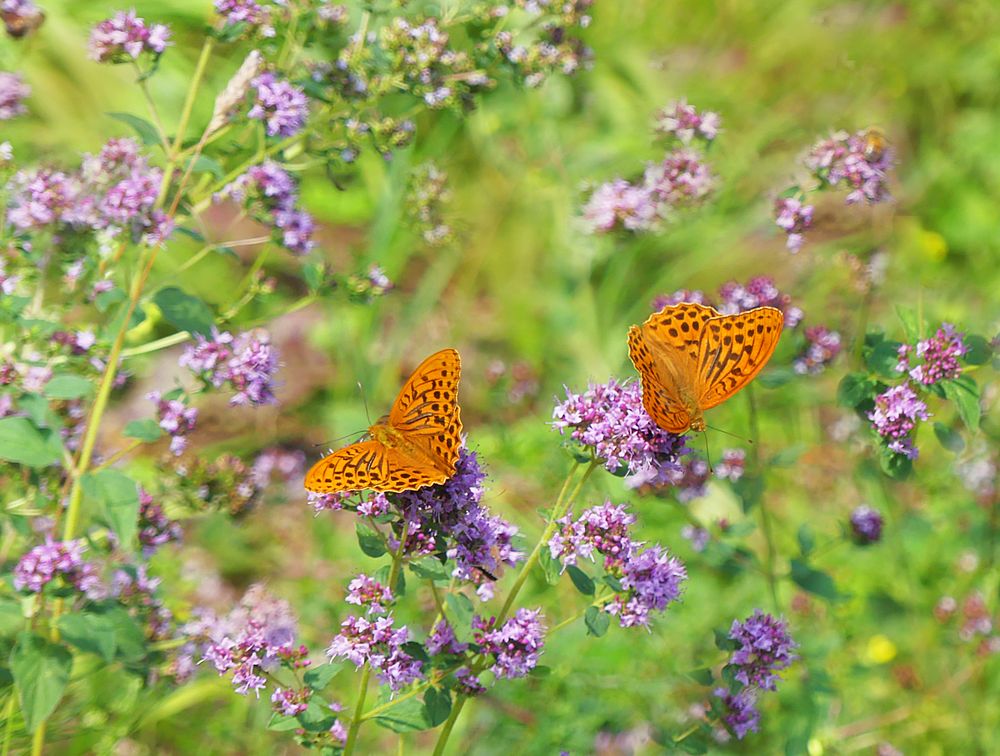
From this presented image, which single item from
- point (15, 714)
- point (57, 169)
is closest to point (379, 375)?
point (57, 169)

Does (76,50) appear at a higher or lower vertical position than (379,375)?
higher

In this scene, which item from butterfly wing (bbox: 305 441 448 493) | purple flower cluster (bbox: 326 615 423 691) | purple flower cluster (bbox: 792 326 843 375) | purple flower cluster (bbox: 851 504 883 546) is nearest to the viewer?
butterfly wing (bbox: 305 441 448 493)

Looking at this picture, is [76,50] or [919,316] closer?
[919,316]

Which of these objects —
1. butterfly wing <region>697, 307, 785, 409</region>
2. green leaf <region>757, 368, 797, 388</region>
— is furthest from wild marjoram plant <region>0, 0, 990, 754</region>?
butterfly wing <region>697, 307, 785, 409</region>

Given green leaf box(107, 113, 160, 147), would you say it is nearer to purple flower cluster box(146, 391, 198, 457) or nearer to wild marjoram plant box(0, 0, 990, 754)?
wild marjoram plant box(0, 0, 990, 754)

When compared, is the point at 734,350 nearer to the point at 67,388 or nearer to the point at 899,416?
the point at 899,416

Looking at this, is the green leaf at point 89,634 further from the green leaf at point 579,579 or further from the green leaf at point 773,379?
the green leaf at point 773,379

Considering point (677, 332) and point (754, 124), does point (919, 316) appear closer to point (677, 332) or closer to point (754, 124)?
point (677, 332)
